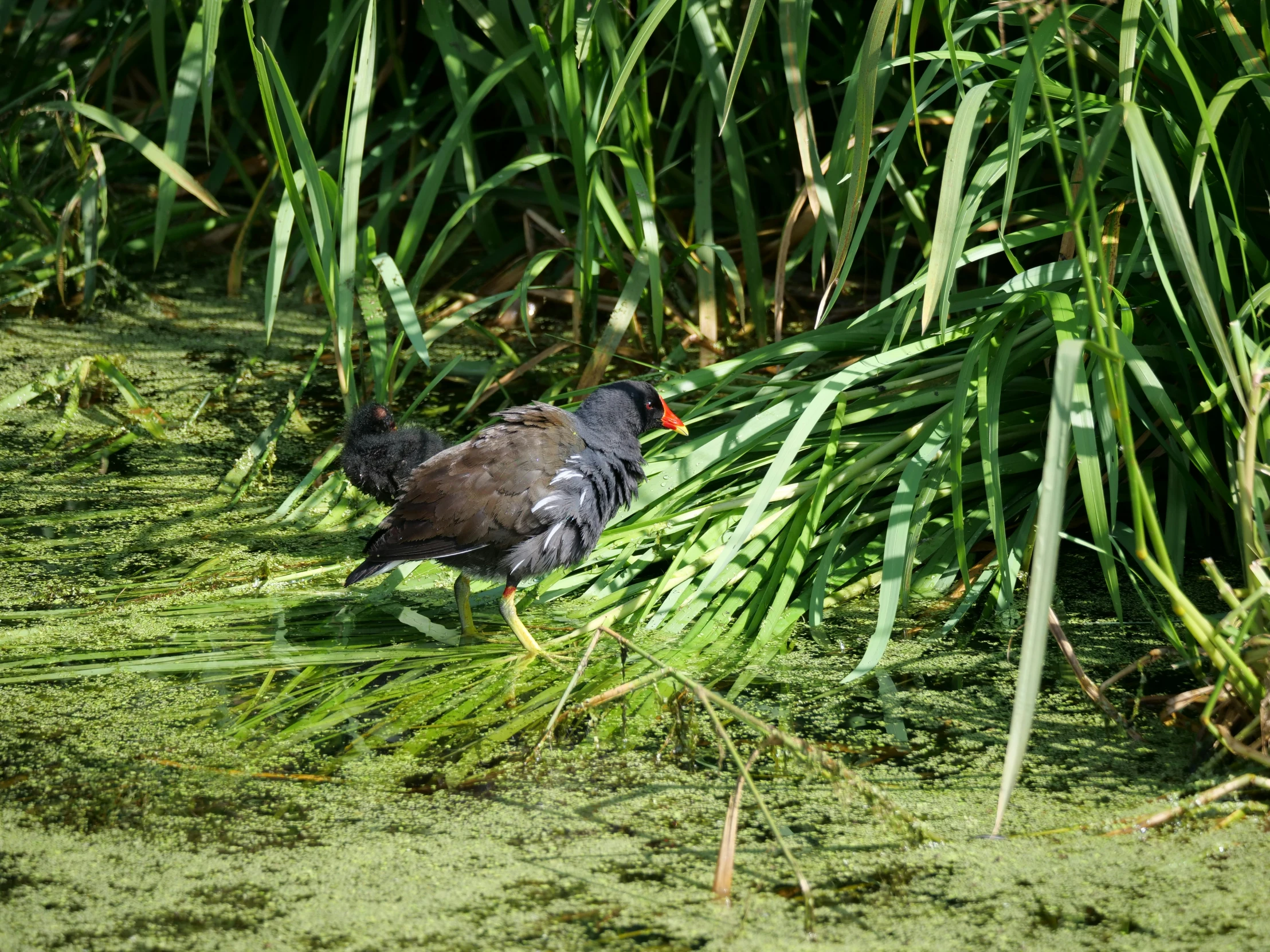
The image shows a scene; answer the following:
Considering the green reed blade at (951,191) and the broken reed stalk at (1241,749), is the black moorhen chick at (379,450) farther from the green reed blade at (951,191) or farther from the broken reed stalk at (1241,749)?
the broken reed stalk at (1241,749)

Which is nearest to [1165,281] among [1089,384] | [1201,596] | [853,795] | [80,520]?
[1089,384]

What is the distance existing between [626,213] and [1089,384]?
1666 millimetres

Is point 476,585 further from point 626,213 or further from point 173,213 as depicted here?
point 173,213

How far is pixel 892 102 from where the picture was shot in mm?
3482

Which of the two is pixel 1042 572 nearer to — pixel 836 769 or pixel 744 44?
pixel 836 769

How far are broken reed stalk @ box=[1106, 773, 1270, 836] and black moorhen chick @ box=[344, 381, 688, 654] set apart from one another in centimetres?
109

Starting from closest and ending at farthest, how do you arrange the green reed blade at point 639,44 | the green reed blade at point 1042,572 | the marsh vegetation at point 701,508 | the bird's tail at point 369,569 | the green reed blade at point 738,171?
the green reed blade at point 1042,572 → the marsh vegetation at point 701,508 → the green reed blade at point 639,44 → the bird's tail at point 369,569 → the green reed blade at point 738,171

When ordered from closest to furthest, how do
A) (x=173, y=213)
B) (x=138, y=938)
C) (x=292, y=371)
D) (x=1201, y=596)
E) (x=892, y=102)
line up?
(x=138, y=938) → (x=1201, y=596) → (x=892, y=102) → (x=292, y=371) → (x=173, y=213)

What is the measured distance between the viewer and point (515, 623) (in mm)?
2469

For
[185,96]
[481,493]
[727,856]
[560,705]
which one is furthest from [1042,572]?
[185,96]

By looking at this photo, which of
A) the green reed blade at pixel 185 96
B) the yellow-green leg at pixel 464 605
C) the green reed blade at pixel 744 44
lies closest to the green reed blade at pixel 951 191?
the green reed blade at pixel 744 44

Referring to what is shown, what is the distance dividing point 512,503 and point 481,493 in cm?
7

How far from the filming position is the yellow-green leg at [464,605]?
262 cm

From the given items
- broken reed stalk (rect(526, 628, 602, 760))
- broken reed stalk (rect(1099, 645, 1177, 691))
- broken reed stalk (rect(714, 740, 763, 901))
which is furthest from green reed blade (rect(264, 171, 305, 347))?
broken reed stalk (rect(1099, 645, 1177, 691))
